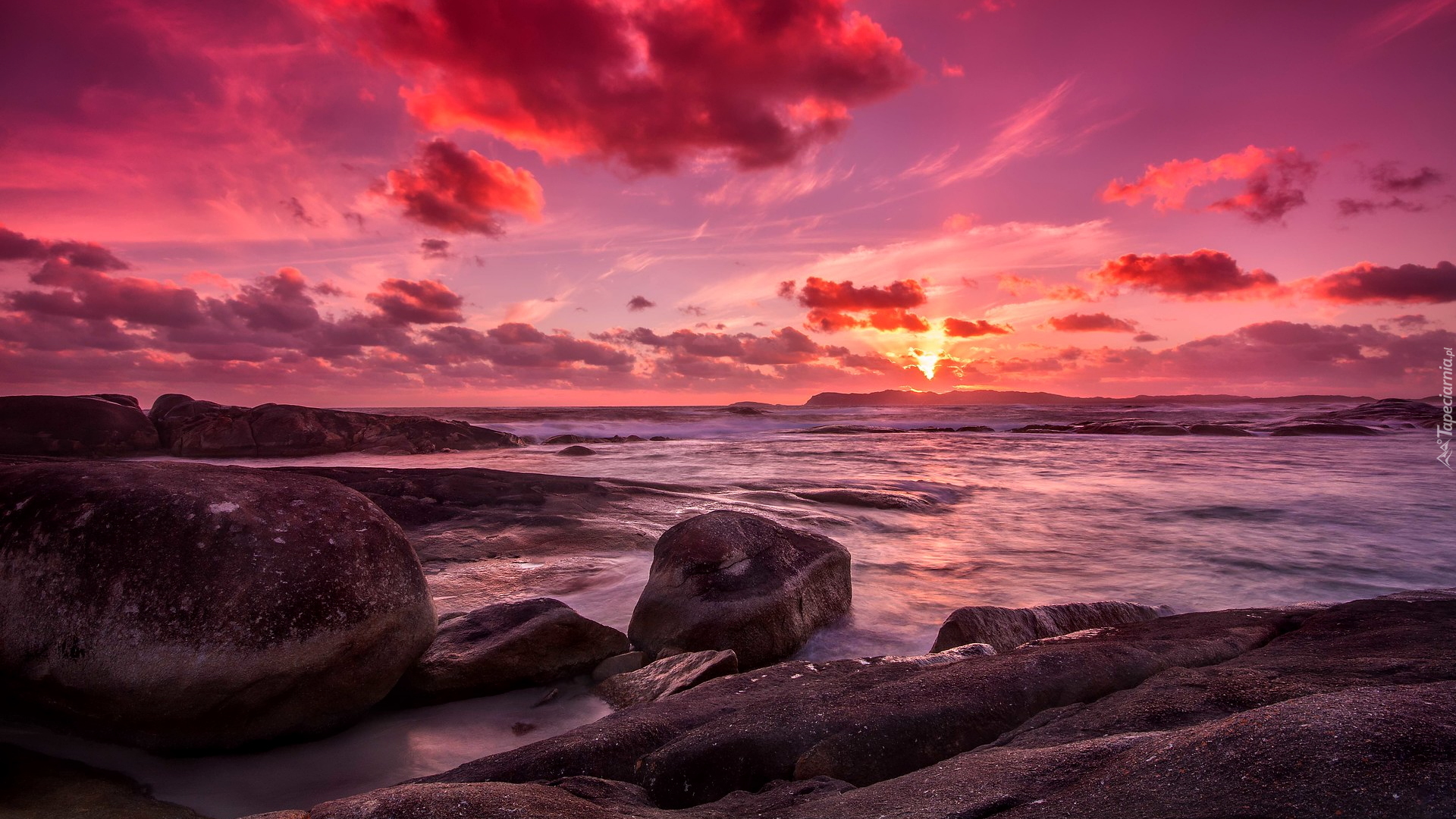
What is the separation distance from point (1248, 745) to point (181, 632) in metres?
3.88

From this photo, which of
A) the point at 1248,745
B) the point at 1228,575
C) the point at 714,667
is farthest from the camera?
the point at 1228,575

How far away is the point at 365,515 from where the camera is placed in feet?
12.1

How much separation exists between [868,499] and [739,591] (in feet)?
19.9

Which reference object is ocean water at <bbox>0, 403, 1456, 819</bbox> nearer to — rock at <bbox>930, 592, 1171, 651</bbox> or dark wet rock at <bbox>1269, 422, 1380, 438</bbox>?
rock at <bbox>930, 592, 1171, 651</bbox>

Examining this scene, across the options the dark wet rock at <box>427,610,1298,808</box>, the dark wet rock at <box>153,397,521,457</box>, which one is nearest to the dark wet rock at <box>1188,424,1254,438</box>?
the dark wet rock at <box>153,397,521,457</box>

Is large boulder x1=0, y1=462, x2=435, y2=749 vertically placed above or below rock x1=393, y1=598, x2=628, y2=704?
above

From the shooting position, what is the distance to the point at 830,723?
247 cm

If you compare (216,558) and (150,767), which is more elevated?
(216,558)

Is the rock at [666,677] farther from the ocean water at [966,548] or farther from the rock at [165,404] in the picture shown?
the rock at [165,404]

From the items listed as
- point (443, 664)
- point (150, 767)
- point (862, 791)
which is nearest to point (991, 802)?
point (862, 791)

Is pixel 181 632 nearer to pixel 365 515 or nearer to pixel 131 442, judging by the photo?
pixel 365 515

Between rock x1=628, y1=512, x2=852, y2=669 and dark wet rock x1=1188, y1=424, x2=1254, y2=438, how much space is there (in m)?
27.0

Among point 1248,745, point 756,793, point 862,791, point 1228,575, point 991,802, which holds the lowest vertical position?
point 1228,575

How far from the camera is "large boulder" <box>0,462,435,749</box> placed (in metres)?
2.93
